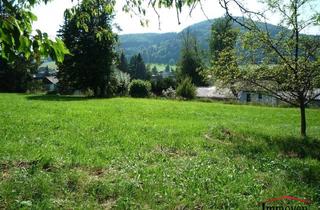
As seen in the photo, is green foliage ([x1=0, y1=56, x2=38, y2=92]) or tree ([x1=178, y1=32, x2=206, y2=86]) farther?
tree ([x1=178, y1=32, x2=206, y2=86])

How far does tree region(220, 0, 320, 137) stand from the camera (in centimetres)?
1552

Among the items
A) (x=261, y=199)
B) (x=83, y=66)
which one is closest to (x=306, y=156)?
(x=261, y=199)

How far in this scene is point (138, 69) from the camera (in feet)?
416

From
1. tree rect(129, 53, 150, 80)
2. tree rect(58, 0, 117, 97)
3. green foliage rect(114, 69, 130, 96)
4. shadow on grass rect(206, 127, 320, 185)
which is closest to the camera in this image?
shadow on grass rect(206, 127, 320, 185)

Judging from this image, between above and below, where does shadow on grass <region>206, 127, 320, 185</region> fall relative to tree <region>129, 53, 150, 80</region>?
below

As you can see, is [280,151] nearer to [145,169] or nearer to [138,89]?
[145,169]

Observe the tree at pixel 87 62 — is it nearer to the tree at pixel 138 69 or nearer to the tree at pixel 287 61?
the tree at pixel 287 61

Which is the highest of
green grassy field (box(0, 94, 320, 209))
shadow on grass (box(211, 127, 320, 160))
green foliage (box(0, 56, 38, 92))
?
green foliage (box(0, 56, 38, 92))

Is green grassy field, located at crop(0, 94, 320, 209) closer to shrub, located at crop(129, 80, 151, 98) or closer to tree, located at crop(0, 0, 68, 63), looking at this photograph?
tree, located at crop(0, 0, 68, 63)

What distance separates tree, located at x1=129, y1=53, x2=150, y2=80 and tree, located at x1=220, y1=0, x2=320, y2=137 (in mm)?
108498

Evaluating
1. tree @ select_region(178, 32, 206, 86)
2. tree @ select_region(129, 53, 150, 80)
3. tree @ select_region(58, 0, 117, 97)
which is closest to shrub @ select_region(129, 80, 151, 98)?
tree @ select_region(58, 0, 117, 97)

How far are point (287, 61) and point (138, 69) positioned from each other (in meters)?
113

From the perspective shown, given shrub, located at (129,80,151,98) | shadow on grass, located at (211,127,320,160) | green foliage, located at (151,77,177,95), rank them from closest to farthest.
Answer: shadow on grass, located at (211,127,320,160) → shrub, located at (129,80,151,98) → green foliage, located at (151,77,177,95)

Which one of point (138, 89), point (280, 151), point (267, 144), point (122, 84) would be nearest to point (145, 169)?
point (280, 151)
